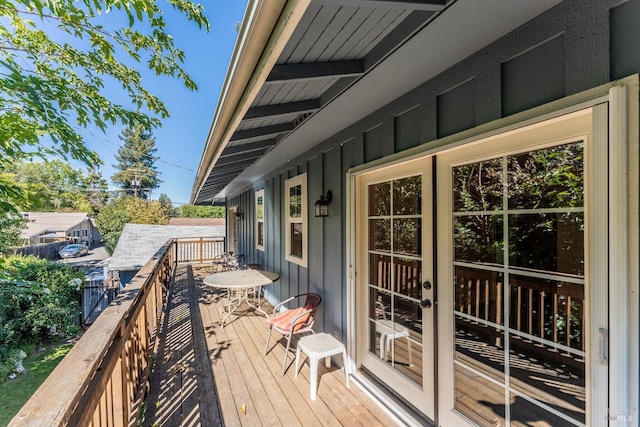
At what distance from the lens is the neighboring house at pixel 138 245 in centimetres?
927

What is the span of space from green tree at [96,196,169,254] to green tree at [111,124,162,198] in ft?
28.7

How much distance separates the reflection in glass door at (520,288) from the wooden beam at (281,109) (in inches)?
52.2

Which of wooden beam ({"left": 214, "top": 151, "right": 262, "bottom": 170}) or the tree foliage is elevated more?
wooden beam ({"left": 214, "top": 151, "right": 262, "bottom": 170})

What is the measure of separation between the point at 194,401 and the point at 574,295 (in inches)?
110

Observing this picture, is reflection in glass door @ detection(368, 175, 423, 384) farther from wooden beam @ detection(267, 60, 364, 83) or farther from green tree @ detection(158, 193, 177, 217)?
green tree @ detection(158, 193, 177, 217)

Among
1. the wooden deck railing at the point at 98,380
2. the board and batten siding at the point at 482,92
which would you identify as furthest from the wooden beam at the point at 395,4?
the wooden deck railing at the point at 98,380

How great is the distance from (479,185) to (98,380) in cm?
227

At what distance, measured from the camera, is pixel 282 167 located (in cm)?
491

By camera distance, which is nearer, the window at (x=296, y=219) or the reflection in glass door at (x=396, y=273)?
the reflection in glass door at (x=396, y=273)

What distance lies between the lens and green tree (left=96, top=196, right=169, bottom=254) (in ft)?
70.1

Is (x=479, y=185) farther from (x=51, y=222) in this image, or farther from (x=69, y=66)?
(x=51, y=222)

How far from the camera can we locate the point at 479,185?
1.78 metres

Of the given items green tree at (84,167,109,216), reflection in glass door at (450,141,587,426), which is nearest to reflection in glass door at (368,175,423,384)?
reflection in glass door at (450,141,587,426)

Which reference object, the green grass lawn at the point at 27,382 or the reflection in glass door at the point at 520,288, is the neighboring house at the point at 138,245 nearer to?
the green grass lawn at the point at 27,382
